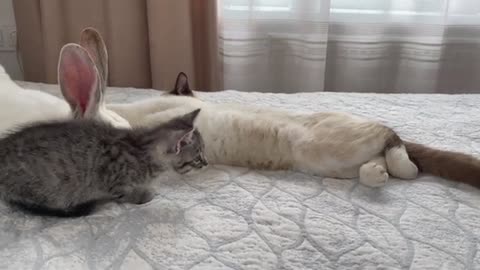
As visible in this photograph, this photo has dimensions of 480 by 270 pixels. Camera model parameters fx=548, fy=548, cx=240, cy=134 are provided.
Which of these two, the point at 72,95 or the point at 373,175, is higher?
the point at 72,95

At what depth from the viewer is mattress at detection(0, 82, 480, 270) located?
97 centimetres

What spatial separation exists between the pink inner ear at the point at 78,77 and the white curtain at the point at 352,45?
1186 millimetres

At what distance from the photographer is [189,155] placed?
1.23 m

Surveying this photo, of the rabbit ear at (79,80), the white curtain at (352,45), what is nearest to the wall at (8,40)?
the white curtain at (352,45)

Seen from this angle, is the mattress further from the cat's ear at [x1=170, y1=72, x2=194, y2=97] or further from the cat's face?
the cat's ear at [x1=170, y1=72, x2=194, y2=97]

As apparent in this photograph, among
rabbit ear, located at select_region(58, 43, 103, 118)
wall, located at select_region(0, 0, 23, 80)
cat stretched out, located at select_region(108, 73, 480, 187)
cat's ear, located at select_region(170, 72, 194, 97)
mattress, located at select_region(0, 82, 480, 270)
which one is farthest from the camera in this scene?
wall, located at select_region(0, 0, 23, 80)

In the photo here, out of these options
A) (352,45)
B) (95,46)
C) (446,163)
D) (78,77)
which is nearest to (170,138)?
(78,77)

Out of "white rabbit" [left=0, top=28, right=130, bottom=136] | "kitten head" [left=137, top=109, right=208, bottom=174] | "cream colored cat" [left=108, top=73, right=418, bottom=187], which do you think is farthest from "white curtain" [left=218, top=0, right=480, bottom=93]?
"kitten head" [left=137, top=109, right=208, bottom=174]

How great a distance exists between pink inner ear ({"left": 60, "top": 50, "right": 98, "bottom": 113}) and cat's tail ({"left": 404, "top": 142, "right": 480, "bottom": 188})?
78 cm

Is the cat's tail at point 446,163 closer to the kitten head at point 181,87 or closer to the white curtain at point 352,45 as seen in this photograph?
the kitten head at point 181,87

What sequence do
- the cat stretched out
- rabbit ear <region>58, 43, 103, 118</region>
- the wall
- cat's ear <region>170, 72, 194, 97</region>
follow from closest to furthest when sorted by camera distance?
rabbit ear <region>58, 43, 103, 118</region>
the cat stretched out
cat's ear <region>170, 72, 194, 97</region>
the wall

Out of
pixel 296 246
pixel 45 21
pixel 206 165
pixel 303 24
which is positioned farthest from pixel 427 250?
pixel 45 21

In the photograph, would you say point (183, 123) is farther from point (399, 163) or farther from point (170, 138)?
point (399, 163)

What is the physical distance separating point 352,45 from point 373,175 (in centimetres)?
115
